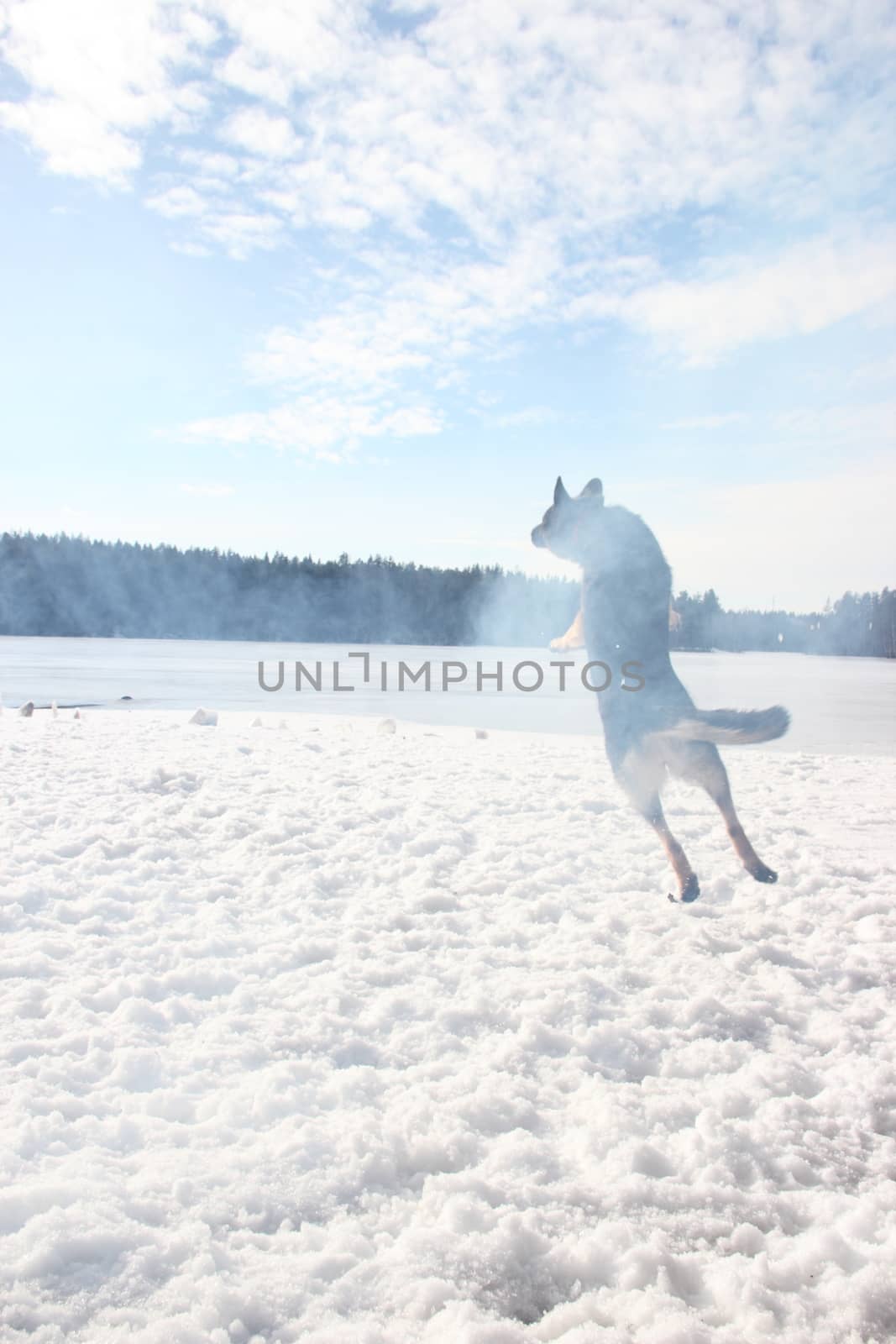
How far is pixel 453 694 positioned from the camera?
20766 millimetres

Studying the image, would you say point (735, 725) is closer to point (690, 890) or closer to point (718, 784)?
point (718, 784)

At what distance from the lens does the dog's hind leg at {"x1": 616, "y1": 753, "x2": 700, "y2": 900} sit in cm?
436

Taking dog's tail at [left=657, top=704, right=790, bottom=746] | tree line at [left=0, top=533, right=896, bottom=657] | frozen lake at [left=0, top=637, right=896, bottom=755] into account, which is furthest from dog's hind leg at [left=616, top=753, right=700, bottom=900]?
tree line at [left=0, top=533, right=896, bottom=657]

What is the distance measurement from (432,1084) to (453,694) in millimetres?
18141

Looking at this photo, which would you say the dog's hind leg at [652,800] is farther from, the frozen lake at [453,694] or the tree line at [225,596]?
the tree line at [225,596]

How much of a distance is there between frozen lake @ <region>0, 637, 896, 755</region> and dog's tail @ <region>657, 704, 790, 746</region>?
2.05 feet

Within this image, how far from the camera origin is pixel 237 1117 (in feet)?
8.13

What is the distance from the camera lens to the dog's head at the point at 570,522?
A: 14.3 feet

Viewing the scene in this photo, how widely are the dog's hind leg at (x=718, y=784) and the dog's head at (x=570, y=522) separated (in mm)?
1312

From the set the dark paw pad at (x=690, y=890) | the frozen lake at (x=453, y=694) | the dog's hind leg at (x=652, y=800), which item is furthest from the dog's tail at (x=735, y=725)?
the dark paw pad at (x=690, y=890)

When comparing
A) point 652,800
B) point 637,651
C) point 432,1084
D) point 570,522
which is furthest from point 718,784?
point 432,1084

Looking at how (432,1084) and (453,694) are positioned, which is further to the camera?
(453,694)

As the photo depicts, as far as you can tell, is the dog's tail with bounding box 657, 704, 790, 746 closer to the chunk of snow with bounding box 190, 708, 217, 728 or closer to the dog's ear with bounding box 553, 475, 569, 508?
the dog's ear with bounding box 553, 475, 569, 508

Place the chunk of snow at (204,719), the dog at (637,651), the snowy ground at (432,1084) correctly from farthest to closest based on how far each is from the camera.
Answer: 1. the chunk of snow at (204,719)
2. the dog at (637,651)
3. the snowy ground at (432,1084)
